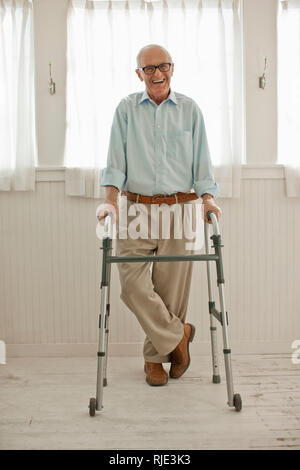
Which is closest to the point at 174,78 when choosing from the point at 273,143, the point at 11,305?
the point at 273,143

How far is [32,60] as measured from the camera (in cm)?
275

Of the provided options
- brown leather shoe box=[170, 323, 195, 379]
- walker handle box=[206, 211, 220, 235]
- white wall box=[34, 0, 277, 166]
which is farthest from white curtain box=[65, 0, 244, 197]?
brown leather shoe box=[170, 323, 195, 379]

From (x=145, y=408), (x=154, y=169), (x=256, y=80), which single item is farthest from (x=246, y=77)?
(x=145, y=408)

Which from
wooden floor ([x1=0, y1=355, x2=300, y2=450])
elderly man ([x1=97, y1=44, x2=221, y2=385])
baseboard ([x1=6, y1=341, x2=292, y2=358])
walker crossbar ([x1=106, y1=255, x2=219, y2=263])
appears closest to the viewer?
wooden floor ([x1=0, y1=355, x2=300, y2=450])

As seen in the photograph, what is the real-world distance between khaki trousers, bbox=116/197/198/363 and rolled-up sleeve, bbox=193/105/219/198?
148 mm

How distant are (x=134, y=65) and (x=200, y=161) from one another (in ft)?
2.62

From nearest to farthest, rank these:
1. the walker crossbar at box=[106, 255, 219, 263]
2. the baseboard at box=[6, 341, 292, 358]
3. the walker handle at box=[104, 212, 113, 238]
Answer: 1. the walker crossbar at box=[106, 255, 219, 263]
2. the walker handle at box=[104, 212, 113, 238]
3. the baseboard at box=[6, 341, 292, 358]

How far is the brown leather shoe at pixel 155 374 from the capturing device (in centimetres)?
234

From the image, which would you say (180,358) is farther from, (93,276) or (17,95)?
(17,95)

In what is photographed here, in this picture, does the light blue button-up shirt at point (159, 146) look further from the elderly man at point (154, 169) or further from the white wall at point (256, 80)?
the white wall at point (256, 80)

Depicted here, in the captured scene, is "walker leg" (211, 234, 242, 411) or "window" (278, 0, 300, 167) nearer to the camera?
"walker leg" (211, 234, 242, 411)

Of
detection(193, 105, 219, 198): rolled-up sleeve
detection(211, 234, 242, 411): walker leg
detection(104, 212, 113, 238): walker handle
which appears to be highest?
detection(193, 105, 219, 198): rolled-up sleeve

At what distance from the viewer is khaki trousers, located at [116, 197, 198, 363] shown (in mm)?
2275

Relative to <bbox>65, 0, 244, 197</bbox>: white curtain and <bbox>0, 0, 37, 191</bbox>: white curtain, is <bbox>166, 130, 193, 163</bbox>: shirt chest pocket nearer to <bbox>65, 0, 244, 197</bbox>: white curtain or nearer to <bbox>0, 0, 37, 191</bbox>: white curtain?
<bbox>65, 0, 244, 197</bbox>: white curtain
